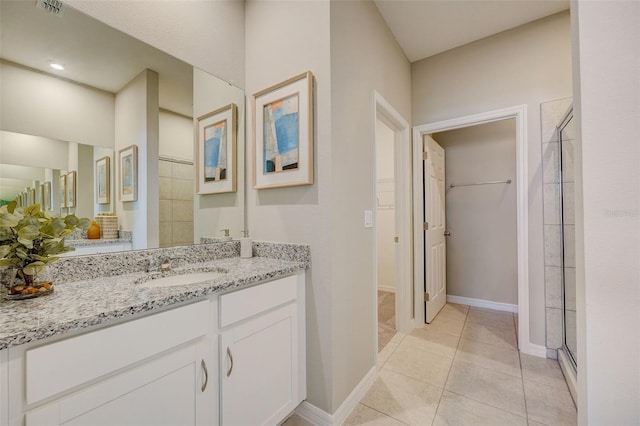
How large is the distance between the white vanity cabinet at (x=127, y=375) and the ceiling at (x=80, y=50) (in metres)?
1.16

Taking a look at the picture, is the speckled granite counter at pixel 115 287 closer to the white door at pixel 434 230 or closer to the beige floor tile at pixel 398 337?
the beige floor tile at pixel 398 337

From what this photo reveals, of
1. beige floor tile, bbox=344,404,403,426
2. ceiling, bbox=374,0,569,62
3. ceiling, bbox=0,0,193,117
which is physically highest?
ceiling, bbox=374,0,569,62

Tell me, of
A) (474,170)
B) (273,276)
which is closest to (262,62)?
(273,276)

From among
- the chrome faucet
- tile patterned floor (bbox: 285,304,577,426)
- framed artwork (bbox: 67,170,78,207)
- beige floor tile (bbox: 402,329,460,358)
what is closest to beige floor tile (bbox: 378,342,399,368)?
tile patterned floor (bbox: 285,304,577,426)

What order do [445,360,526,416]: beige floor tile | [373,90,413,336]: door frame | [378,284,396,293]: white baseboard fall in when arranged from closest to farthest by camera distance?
[445,360,526,416]: beige floor tile, [373,90,413,336]: door frame, [378,284,396,293]: white baseboard

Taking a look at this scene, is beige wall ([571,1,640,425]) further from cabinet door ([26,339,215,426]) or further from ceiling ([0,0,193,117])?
ceiling ([0,0,193,117])

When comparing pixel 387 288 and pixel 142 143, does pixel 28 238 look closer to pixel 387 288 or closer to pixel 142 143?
pixel 142 143

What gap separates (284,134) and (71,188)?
1.07 metres

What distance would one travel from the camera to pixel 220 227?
1752 millimetres

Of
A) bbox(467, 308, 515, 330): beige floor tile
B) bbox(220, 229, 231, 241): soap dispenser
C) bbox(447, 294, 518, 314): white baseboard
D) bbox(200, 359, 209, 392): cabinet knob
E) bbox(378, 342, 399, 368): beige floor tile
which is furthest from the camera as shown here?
bbox(447, 294, 518, 314): white baseboard

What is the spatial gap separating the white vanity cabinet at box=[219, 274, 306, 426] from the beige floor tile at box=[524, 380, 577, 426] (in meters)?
1.38

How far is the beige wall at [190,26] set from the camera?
1290 millimetres

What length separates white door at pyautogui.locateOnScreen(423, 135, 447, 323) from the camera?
2.75m

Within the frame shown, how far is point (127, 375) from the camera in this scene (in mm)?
830
